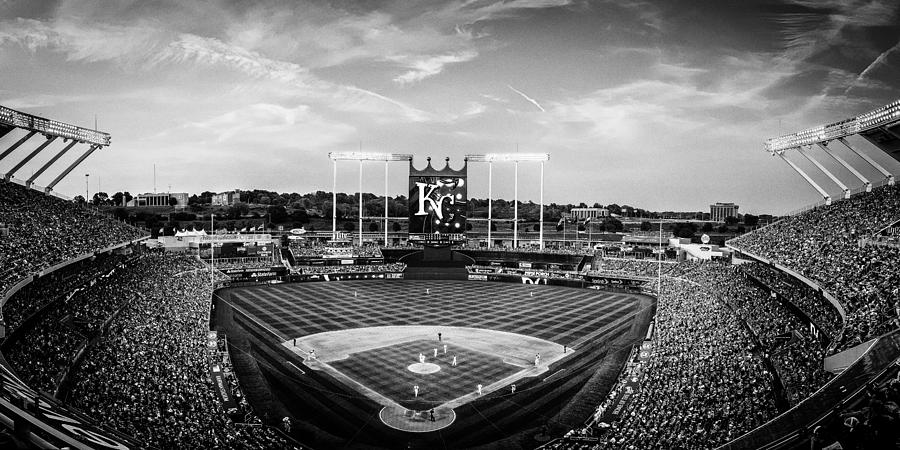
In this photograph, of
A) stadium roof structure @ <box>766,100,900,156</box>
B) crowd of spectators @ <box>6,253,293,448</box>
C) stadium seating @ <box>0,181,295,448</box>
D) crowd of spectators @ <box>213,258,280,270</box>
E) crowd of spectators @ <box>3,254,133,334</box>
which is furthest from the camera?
crowd of spectators @ <box>213,258,280,270</box>

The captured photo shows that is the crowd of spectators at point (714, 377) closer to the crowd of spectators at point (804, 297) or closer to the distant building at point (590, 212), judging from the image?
the crowd of spectators at point (804, 297)

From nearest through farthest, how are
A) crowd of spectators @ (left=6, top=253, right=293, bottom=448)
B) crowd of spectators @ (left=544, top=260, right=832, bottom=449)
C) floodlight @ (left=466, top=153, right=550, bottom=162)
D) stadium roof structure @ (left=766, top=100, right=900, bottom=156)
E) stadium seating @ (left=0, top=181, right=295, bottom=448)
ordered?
crowd of spectators @ (left=544, top=260, right=832, bottom=449), crowd of spectators @ (left=6, top=253, right=293, bottom=448), stadium seating @ (left=0, top=181, right=295, bottom=448), stadium roof structure @ (left=766, top=100, right=900, bottom=156), floodlight @ (left=466, top=153, right=550, bottom=162)

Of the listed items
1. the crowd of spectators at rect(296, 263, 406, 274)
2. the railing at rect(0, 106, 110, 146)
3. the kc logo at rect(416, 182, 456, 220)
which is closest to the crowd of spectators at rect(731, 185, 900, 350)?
the kc logo at rect(416, 182, 456, 220)

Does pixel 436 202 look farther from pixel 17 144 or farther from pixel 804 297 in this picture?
pixel 804 297

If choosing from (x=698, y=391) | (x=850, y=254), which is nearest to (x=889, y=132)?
(x=850, y=254)

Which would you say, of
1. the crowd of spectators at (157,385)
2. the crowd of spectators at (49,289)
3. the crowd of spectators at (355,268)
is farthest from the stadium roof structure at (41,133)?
the crowd of spectators at (355,268)

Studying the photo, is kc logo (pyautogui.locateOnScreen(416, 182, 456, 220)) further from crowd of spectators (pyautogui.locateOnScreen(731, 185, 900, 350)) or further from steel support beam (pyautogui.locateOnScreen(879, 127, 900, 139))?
steel support beam (pyautogui.locateOnScreen(879, 127, 900, 139))
